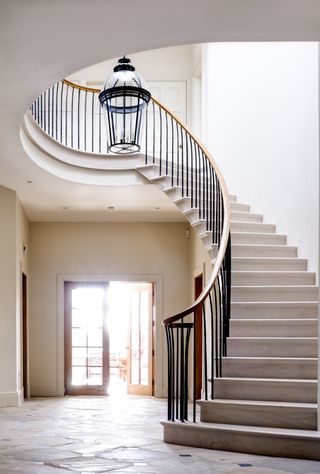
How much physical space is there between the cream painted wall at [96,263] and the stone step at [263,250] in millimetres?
3805

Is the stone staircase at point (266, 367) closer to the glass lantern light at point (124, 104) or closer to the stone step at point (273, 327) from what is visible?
the stone step at point (273, 327)

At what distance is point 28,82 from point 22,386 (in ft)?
21.0

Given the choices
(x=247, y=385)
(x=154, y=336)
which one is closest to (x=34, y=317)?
(x=154, y=336)

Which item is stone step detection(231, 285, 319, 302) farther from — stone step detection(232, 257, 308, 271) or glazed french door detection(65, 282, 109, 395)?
glazed french door detection(65, 282, 109, 395)

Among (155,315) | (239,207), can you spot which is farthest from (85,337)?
(239,207)

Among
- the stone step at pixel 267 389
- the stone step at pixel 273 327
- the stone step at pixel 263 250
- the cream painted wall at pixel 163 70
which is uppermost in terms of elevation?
the cream painted wall at pixel 163 70

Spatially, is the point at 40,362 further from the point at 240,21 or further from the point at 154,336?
the point at 240,21

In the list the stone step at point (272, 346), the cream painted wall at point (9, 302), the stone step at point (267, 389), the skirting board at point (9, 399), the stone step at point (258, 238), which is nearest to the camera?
the stone step at point (267, 389)

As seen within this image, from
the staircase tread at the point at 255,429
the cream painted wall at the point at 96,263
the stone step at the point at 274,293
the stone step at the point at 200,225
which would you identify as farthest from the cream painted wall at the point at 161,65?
the staircase tread at the point at 255,429

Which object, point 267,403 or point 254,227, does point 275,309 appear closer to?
point 267,403

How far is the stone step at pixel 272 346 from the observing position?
640 cm

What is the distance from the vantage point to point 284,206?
8578 mm

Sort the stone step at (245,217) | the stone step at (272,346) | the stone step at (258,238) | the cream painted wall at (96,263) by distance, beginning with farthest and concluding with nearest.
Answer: the cream painted wall at (96,263)
the stone step at (245,217)
the stone step at (258,238)
the stone step at (272,346)

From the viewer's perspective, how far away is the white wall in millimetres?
7758
